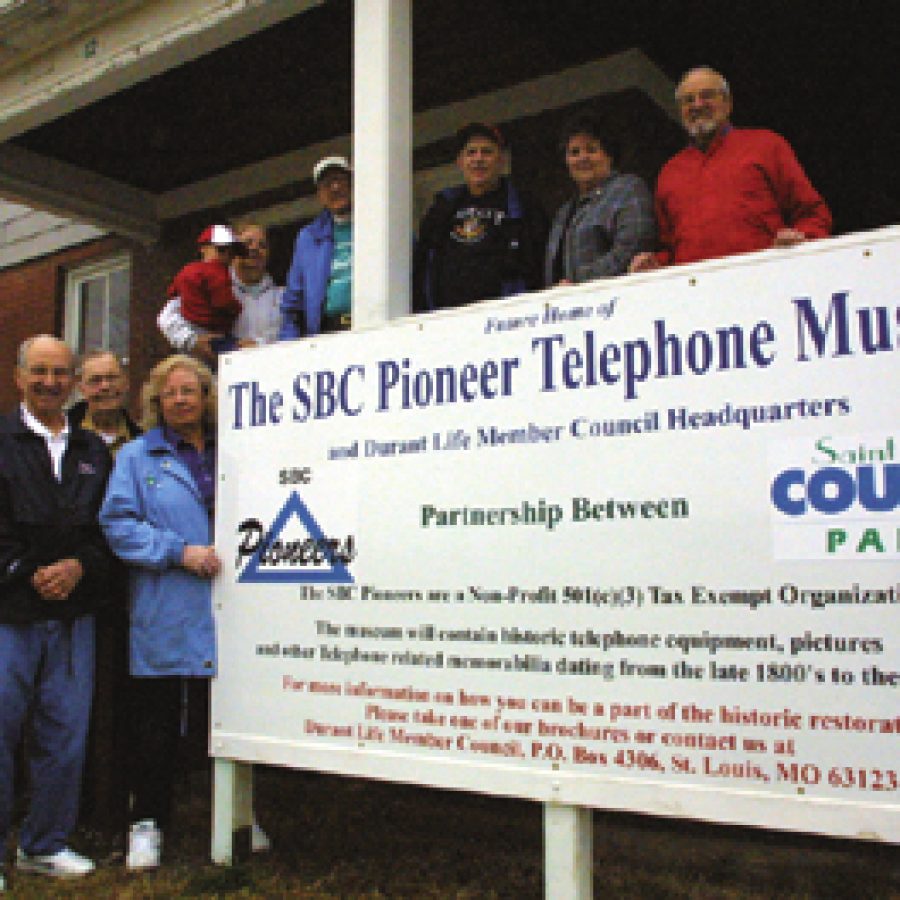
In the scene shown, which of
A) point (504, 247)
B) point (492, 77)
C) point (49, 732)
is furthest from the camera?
point (492, 77)

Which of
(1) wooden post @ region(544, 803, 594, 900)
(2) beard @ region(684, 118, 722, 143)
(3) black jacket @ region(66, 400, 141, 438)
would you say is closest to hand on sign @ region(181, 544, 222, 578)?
(3) black jacket @ region(66, 400, 141, 438)

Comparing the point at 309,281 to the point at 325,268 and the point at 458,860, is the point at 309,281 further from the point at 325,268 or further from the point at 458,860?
the point at 458,860

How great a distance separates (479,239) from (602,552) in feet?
5.47

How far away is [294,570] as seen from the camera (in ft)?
12.6


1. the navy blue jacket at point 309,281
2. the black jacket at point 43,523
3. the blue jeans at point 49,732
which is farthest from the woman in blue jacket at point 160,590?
the navy blue jacket at point 309,281

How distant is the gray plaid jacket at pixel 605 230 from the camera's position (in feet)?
12.1

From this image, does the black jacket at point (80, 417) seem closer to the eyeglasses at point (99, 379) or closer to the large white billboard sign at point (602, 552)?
the eyeglasses at point (99, 379)

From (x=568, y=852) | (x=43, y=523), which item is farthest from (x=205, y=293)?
(x=568, y=852)

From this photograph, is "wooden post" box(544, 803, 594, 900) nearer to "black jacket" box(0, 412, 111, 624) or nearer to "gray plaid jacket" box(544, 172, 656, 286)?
"gray plaid jacket" box(544, 172, 656, 286)

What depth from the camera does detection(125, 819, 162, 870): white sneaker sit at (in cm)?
401

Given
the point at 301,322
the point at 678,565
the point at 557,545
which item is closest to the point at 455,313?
the point at 557,545

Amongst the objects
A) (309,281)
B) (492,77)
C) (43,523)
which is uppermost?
(492,77)

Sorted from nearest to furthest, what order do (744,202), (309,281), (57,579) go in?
(744,202)
(57,579)
(309,281)

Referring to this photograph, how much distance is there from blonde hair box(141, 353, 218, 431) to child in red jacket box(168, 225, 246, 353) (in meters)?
0.73
